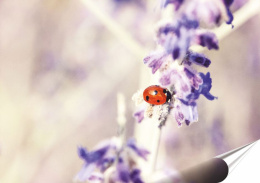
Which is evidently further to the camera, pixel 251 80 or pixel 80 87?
pixel 251 80

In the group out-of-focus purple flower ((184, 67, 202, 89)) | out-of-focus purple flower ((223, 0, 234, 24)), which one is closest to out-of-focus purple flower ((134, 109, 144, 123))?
out-of-focus purple flower ((184, 67, 202, 89))

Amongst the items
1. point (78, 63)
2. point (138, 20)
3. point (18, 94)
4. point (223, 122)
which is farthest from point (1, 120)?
point (223, 122)

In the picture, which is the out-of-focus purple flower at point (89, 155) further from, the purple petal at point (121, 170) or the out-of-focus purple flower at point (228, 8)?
the out-of-focus purple flower at point (228, 8)

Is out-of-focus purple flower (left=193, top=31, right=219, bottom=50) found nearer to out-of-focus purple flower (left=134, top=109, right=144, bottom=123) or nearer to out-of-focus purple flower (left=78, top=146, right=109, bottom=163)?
out-of-focus purple flower (left=134, top=109, right=144, bottom=123)

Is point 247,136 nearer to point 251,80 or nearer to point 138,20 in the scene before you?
point 251,80

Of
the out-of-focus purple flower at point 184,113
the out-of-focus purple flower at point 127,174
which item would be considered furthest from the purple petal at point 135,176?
the out-of-focus purple flower at point 184,113

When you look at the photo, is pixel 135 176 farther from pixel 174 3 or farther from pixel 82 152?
pixel 174 3
